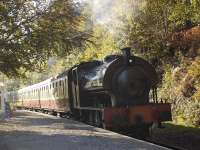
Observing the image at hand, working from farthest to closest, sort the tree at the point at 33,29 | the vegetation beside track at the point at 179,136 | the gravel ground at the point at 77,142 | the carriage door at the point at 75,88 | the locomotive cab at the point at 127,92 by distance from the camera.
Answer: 1. the tree at the point at 33,29
2. the carriage door at the point at 75,88
3. the locomotive cab at the point at 127,92
4. the vegetation beside track at the point at 179,136
5. the gravel ground at the point at 77,142

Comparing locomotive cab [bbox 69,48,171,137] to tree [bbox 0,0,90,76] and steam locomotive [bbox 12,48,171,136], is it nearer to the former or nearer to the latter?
steam locomotive [bbox 12,48,171,136]

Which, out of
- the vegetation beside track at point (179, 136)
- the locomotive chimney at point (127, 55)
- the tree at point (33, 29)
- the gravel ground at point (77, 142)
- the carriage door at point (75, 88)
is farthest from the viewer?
the tree at point (33, 29)

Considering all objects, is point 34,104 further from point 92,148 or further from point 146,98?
point 92,148

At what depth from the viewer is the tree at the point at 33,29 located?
25.9 metres

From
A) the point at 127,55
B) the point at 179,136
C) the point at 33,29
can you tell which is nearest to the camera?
the point at 127,55

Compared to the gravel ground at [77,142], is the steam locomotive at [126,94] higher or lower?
higher

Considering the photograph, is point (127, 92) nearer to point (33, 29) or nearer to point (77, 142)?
point (77, 142)

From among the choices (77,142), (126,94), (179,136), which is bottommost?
(179,136)

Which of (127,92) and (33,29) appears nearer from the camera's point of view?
(127,92)

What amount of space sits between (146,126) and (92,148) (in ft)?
16.8

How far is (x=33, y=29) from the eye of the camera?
26734mm

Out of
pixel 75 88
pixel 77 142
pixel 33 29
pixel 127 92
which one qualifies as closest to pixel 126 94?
pixel 127 92

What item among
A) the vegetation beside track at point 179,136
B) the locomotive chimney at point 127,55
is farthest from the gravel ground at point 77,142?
the locomotive chimney at point 127,55

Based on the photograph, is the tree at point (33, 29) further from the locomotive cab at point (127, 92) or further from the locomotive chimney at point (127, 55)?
the locomotive chimney at point (127, 55)
